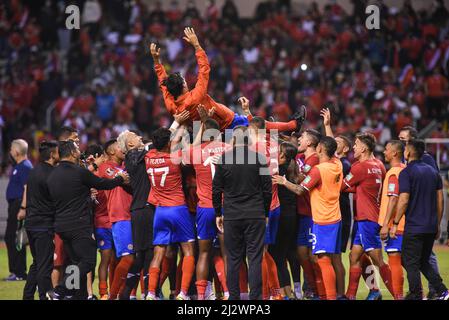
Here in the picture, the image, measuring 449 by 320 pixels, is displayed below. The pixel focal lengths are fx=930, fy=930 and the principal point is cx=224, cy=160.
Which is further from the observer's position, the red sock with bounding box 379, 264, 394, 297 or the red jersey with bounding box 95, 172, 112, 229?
the red jersey with bounding box 95, 172, 112, 229

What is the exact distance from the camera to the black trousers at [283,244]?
1197cm

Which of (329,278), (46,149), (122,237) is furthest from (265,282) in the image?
(46,149)

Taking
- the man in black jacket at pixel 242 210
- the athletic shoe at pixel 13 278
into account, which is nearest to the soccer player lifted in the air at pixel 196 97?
the man in black jacket at pixel 242 210

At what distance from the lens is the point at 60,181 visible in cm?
1097

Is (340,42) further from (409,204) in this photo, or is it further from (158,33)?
(409,204)

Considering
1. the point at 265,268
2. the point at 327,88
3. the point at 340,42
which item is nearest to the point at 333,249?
the point at 265,268

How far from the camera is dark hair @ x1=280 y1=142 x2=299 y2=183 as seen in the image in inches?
461

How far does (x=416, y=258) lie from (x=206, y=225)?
2604 millimetres

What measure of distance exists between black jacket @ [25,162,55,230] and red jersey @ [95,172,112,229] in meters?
1.09

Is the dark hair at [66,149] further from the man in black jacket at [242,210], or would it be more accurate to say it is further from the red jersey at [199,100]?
the man in black jacket at [242,210]

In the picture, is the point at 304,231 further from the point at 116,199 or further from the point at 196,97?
the point at 116,199

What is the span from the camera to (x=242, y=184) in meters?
10.5

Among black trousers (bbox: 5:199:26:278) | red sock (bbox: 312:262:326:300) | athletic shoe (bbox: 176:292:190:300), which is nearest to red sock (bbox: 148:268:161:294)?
athletic shoe (bbox: 176:292:190:300)

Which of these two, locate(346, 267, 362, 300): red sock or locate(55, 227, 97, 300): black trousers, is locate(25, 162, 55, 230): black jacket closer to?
locate(55, 227, 97, 300): black trousers
